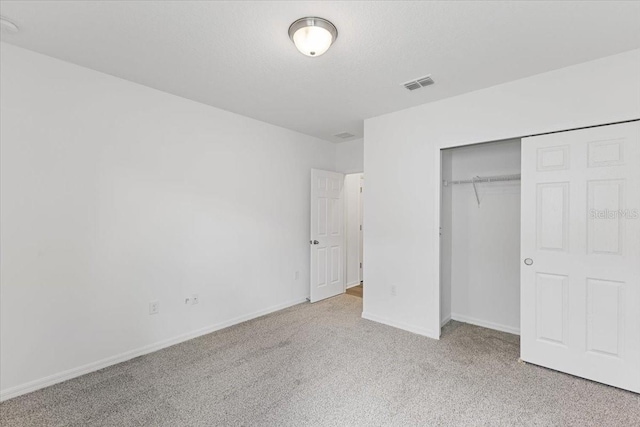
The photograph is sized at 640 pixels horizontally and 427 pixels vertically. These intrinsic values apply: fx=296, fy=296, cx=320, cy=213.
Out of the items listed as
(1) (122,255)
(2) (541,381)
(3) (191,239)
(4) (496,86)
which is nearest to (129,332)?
(1) (122,255)

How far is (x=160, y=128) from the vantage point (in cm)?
301

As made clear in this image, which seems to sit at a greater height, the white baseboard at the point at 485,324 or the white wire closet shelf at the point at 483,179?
the white wire closet shelf at the point at 483,179

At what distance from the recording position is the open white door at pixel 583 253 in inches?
88.2

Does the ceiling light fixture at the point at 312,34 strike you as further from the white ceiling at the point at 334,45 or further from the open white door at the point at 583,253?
the open white door at the point at 583,253

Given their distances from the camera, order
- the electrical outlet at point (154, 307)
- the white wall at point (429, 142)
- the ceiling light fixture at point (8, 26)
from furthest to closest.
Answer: the electrical outlet at point (154, 307)
the white wall at point (429, 142)
the ceiling light fixture at point (8, 26)

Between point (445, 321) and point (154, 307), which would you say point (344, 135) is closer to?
point (445, 321)

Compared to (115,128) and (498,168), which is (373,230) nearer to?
(498,168)

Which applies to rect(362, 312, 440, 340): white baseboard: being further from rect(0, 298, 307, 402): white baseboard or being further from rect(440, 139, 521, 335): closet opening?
rect(0, 298, 307, 402): white baseboard

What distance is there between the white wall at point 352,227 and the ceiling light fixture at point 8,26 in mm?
4166

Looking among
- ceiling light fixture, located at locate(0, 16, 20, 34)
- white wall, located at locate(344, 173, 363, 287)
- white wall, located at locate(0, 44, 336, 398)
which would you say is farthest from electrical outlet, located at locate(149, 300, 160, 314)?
white wall, located at locate(344, 173, 363, 287)

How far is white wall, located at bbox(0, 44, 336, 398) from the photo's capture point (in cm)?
225

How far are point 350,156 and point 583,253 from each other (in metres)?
3.29

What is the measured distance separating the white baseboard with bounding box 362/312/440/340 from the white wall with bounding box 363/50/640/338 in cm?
1

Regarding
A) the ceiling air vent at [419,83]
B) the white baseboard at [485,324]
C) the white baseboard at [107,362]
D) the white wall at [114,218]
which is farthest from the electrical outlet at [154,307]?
the white baseboard at [485,324]
